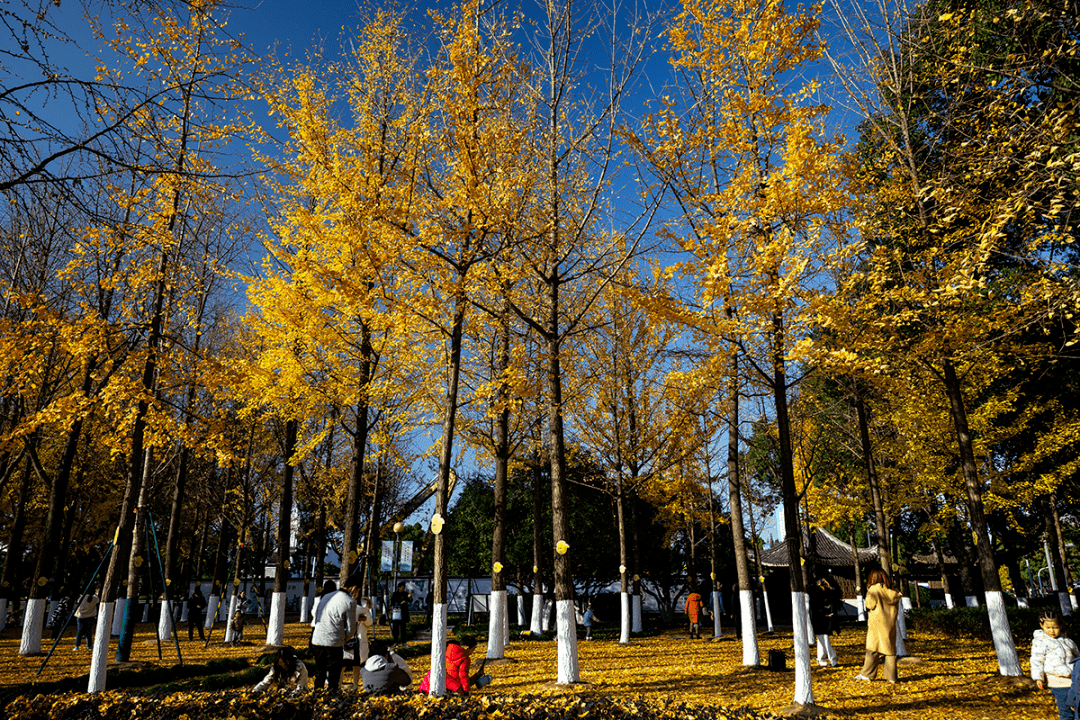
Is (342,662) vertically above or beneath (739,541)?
beneath

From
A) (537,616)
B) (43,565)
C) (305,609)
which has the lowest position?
(305,609)

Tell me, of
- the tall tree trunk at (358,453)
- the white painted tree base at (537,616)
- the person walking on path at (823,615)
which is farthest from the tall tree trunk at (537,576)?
the person walking on path at (823,615)

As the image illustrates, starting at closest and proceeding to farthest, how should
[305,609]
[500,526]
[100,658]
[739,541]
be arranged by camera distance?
[100,658] → [739,541] → [500,526] → [305,609]

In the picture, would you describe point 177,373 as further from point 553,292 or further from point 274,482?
point 274,482

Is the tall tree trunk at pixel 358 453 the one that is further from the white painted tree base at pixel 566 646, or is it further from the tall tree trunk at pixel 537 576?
the tall tree trunk at pixel 537 576

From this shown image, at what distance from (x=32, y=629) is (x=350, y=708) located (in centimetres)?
1130

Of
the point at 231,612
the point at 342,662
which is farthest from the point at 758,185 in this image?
the point at 231,612

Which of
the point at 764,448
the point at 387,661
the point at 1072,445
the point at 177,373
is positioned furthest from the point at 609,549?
the point at 387,661

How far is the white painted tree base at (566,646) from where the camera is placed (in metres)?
8.12

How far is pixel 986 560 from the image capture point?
338 inches

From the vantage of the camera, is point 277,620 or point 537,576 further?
point 537,576

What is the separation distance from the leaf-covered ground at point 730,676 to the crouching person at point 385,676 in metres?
1.03

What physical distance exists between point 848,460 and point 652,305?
18.0 meters

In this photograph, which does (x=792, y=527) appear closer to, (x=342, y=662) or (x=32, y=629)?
(x=342, y=662)
